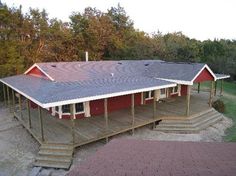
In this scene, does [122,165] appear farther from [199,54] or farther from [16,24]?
[199,54]

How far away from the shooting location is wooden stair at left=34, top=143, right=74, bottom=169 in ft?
35.5

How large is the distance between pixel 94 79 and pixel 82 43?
17.4 m

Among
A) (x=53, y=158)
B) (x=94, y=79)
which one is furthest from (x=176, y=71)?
(x=53, y=158)

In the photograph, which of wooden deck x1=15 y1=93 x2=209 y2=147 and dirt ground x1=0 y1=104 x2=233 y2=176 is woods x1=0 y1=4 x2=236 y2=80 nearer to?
wooden deck x1=15 y1=93 x2=209 y2=147

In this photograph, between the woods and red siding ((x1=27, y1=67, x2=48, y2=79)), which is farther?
the woods

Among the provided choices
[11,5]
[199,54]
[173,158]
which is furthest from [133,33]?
[173,158]

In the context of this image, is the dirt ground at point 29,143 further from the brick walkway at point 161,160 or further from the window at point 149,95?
the brick walkway at point 161,160

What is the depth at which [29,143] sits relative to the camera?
13383 millimetres

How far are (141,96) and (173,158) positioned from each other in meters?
13.2

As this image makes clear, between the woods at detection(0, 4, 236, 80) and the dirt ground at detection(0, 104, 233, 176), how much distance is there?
27.4ft

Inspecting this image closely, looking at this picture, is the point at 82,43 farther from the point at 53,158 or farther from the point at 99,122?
the point at 53,158

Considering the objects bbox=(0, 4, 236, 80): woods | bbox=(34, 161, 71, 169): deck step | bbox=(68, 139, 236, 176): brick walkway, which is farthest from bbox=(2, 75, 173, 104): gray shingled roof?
bbox=(0, 4, 236, 80): woods

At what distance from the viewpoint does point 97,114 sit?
16.3 m

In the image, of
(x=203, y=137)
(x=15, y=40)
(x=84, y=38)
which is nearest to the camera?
(x=203, y=137)
